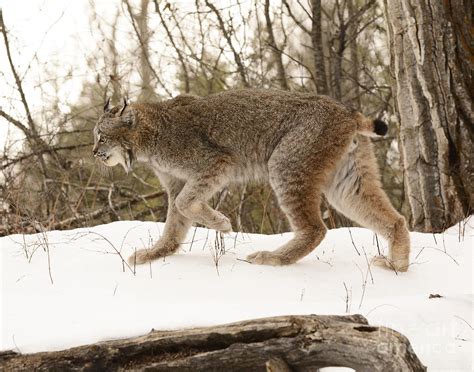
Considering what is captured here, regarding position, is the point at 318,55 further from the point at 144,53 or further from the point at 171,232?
the point at 171,232

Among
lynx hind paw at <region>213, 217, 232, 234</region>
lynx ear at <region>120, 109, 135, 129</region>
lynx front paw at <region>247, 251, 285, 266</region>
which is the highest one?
lynx ear at <region>120, 109, 135, 129</region>

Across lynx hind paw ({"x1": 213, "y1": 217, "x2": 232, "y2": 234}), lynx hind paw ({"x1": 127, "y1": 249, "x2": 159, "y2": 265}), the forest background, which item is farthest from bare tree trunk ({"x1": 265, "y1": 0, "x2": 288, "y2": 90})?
lynx hind paw ({"x1": 127, "y1": 249, "x2": 159, "y2": 265})

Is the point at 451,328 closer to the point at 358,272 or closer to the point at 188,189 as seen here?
the point at 358,272

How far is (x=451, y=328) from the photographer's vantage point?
327cm

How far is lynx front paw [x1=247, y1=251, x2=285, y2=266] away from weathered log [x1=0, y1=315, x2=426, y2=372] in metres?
1.35

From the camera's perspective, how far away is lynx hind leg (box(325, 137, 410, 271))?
4.57 m

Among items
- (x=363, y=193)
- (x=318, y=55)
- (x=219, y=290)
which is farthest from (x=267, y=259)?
(x=318, y=55)

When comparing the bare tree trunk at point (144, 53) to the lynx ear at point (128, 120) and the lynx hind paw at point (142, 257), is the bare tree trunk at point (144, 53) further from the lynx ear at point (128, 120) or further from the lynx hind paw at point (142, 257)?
the lynx hind paw at point (142, 257)

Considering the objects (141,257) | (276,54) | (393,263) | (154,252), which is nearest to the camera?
(393,263)

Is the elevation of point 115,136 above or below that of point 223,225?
above

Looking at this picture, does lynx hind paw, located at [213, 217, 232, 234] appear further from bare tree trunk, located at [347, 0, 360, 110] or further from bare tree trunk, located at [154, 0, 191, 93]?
bare tree trunk, located at [347, 0, 360, 110]

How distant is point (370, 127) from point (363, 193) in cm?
49

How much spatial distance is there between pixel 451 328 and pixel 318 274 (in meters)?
1.00

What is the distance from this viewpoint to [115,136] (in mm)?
4961
